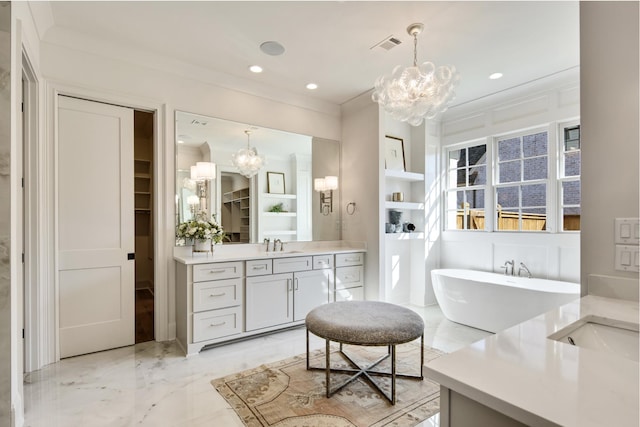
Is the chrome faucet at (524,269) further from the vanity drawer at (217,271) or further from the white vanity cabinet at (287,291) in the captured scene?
the vanity drawer at (217,271)

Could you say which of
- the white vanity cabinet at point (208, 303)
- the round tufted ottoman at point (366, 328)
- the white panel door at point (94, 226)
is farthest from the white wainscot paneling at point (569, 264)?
the white panel door at point (94, 226)

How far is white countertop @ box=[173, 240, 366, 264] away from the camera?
3.04m

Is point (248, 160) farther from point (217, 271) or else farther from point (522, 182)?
point (522, 182)

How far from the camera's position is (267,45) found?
115 inches

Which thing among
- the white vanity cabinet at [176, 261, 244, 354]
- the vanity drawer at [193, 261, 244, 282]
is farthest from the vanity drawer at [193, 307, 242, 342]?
the vanity drawer at [193, 261, 244, 282]

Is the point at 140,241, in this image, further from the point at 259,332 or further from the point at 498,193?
the point at 498,193

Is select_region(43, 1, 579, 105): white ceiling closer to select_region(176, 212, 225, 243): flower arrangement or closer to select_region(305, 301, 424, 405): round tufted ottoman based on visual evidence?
select_region(176, 212, 225, 243): flower arrangement

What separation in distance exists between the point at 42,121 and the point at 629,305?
3971 mm

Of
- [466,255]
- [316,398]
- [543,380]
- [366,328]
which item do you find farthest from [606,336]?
[466,255]

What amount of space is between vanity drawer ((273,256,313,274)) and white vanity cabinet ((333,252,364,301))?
1.43 ft

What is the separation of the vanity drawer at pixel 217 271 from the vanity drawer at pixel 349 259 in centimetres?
122

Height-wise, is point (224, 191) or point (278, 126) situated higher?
point (278, 126)

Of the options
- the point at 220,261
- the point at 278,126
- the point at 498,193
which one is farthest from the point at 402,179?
the point at 220,261

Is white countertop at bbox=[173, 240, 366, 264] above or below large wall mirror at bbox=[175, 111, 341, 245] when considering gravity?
below
